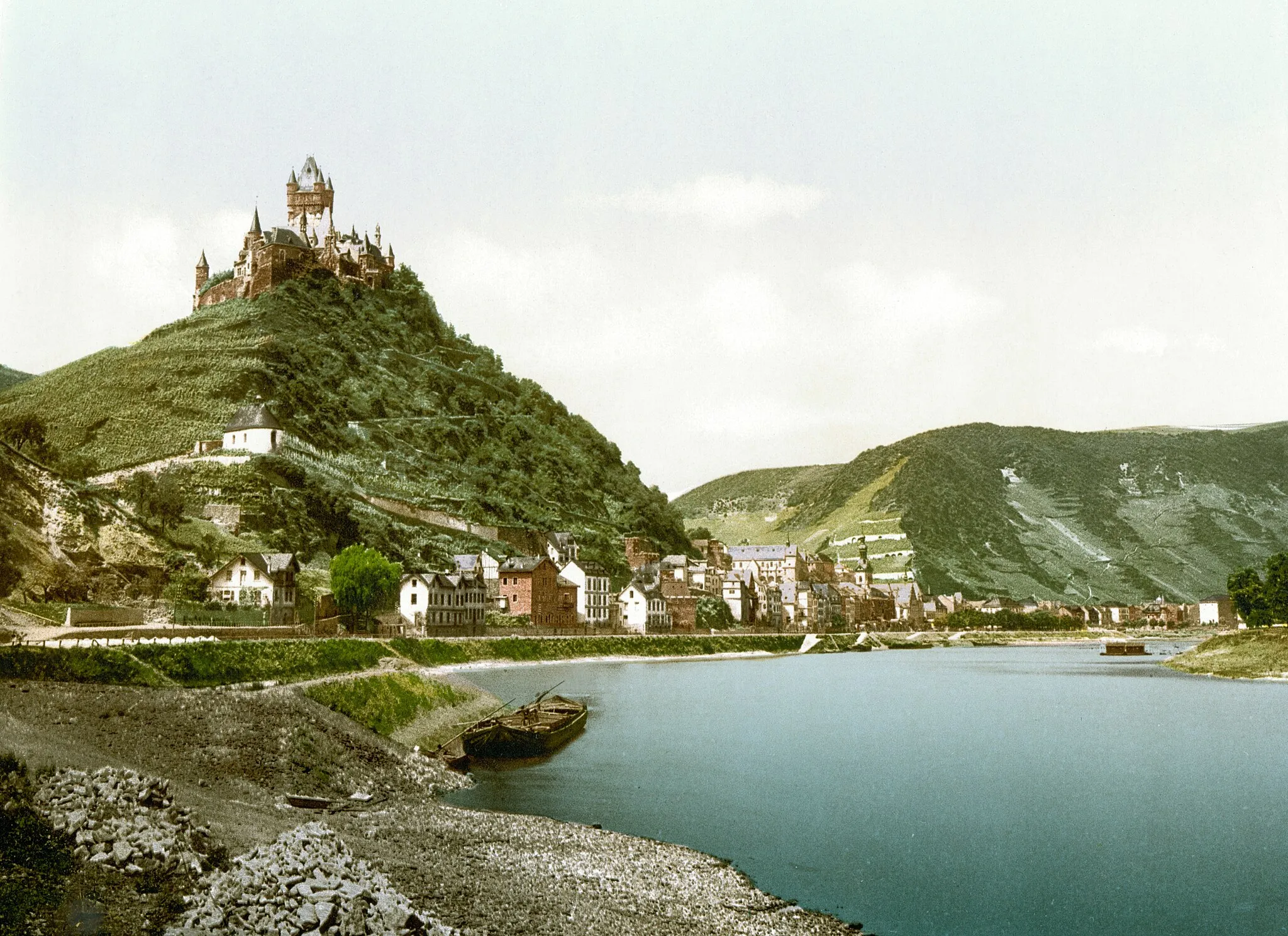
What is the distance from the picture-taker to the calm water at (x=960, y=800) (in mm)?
32250

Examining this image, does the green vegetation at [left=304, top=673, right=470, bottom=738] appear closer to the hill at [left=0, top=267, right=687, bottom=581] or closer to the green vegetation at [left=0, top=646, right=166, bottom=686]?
the green vegetation at [left=0, top=646, right=166, bottom=686]

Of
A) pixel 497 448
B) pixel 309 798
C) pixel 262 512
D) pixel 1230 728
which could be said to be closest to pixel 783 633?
pixel 497 448

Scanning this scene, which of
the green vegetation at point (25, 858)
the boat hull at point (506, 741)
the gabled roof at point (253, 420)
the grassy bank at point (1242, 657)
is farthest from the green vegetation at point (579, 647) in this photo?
the green vegetation at point (25, 858)

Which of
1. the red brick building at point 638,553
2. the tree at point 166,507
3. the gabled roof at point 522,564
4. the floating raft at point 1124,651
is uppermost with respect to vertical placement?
the tree at point 166,507

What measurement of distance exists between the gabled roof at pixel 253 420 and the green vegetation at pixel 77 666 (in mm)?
95340

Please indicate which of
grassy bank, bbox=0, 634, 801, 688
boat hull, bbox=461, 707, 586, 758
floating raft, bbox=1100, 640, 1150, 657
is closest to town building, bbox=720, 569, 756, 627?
floating raft, bbox=1100, 640, 1150, 657

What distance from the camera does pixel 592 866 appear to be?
32.4 metres

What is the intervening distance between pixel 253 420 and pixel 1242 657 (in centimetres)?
11834

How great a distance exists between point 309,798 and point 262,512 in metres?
89.7

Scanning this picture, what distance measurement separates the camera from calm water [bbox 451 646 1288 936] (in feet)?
106

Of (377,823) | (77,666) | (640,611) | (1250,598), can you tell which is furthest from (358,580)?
(1250,598)

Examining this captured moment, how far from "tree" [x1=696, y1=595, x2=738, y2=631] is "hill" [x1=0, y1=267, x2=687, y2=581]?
15.5 m

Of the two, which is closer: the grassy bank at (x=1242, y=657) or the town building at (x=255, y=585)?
the town building at (x=255, y=585)

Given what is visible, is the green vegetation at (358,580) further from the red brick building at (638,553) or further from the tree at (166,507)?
the red brick building at (638,553)
